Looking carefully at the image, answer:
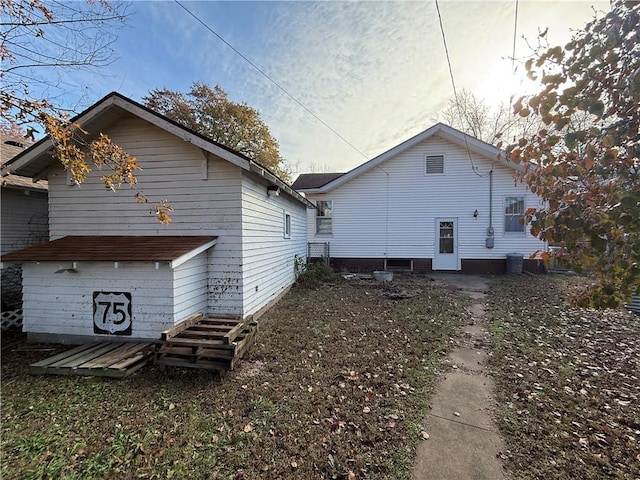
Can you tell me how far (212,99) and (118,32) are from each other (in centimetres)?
2155

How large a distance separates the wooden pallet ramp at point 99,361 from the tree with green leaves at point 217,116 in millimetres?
21274

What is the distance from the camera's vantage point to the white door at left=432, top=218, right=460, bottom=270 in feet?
43.7

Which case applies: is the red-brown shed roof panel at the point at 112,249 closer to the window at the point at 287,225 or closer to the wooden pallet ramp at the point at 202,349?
the wooden pallet ramp at the point at 202,349

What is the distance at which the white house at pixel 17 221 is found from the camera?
716 centimetres

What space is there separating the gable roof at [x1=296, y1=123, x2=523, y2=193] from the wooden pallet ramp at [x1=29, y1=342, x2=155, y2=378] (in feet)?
35.1

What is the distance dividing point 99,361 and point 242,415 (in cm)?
267

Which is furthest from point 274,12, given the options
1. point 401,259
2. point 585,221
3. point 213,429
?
point 401,259

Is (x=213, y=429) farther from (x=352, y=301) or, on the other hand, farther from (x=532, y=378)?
(x=352, y=301)

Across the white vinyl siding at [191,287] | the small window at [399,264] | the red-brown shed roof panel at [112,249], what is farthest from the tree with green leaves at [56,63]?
the small window at [399,264]

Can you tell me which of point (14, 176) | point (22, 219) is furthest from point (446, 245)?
point (14, 176)

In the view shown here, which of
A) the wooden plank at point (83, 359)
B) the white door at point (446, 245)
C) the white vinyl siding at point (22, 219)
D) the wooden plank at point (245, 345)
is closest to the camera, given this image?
the wooden plank at point (83, 359)

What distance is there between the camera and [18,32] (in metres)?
3.57

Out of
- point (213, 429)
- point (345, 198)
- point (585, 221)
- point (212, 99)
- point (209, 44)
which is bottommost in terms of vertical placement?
point (213, 429)

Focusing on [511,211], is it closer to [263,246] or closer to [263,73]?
[263,246]
